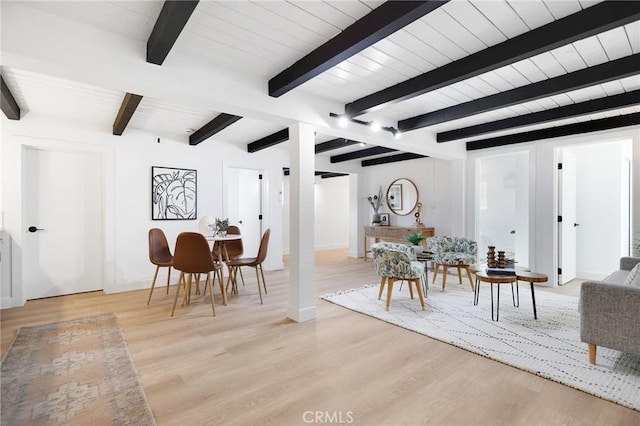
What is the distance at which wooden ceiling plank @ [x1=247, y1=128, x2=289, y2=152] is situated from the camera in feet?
15.4

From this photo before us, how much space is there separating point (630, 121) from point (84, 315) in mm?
6838

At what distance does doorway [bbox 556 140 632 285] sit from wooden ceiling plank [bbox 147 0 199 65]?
16.8ft

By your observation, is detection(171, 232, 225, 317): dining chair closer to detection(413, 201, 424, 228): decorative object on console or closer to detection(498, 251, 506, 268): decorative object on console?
detection(498, 251, 506, 268): decorative object on console

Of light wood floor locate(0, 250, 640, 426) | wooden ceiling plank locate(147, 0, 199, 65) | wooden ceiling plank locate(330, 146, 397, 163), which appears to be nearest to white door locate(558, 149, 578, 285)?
wooden ceiling plank locate(330, 146, 397, 163)

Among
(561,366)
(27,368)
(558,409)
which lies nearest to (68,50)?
(27,368)

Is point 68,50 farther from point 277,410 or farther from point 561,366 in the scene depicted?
point 561,366

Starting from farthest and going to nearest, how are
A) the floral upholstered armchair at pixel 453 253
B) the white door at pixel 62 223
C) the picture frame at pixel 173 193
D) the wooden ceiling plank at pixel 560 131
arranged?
the picture frame at pixel 173 193
the floral upholstered armchair at pixel 453 253
the white door at pixel 62 223
the wooden ceiling plank at pixel 560 131

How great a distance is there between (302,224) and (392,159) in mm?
4378

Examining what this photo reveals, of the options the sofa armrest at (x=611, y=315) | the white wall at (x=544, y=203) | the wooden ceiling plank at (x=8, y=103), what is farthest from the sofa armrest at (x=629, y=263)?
the wooden ceiling plank at (x=8, y=103)

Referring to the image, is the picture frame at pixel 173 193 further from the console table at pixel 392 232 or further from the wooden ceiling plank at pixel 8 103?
the console table at pixel 392 232

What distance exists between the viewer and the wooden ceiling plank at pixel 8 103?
294 cm

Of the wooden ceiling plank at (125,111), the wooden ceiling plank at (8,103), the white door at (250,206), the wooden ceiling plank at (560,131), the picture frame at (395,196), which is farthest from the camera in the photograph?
the picture frame at (395,196)

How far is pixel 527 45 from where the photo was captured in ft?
7.00

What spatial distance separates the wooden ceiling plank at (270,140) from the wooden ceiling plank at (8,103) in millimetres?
2984
